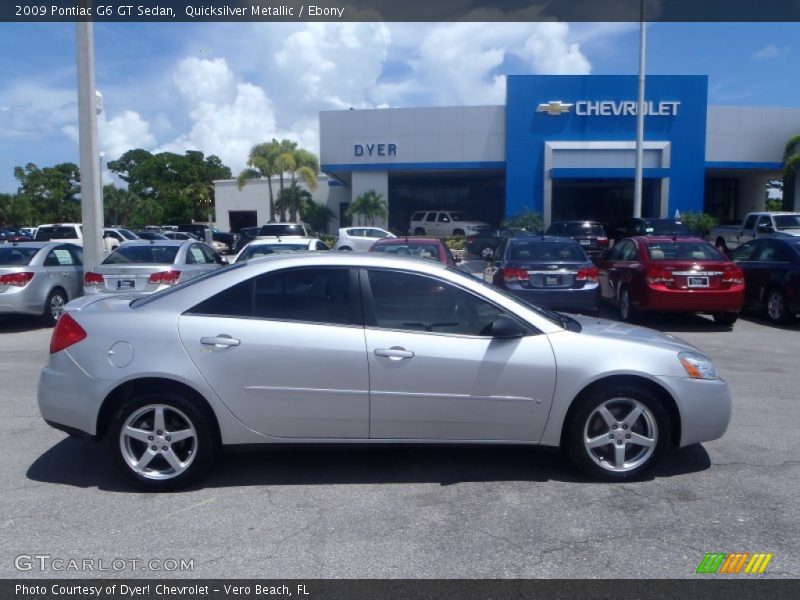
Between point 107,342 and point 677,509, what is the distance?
3.93m

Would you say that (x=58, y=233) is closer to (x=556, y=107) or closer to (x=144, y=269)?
(x=144, y=269)

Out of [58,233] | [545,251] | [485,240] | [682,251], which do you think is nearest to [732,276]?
[682,251]

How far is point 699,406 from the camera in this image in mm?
5238

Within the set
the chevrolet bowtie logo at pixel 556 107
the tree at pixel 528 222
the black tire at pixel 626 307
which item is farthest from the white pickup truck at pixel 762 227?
the black tire at pixel 626 307

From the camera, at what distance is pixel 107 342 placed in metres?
5.09

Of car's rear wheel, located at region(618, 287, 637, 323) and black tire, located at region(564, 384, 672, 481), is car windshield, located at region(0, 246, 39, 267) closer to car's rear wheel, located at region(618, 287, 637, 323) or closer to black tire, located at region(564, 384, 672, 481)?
car's rear wheel, located at region(618, 287, 637, 323)

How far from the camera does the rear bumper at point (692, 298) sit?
12070mm

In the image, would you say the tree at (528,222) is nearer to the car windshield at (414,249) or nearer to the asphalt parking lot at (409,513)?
the car windshield at (414,249)

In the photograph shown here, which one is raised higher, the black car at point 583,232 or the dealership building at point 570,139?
the dealership building at point 570,139

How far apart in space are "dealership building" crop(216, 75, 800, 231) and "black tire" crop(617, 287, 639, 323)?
2418cm

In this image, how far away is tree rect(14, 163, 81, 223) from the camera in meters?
59.7

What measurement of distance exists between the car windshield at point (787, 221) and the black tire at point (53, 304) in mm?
22041

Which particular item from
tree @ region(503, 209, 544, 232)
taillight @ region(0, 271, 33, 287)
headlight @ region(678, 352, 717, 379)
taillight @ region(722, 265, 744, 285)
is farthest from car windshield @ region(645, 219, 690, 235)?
headlight @ region(678, 352, 717, 379)

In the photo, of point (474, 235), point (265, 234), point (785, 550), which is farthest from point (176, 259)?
point (474, 235)
